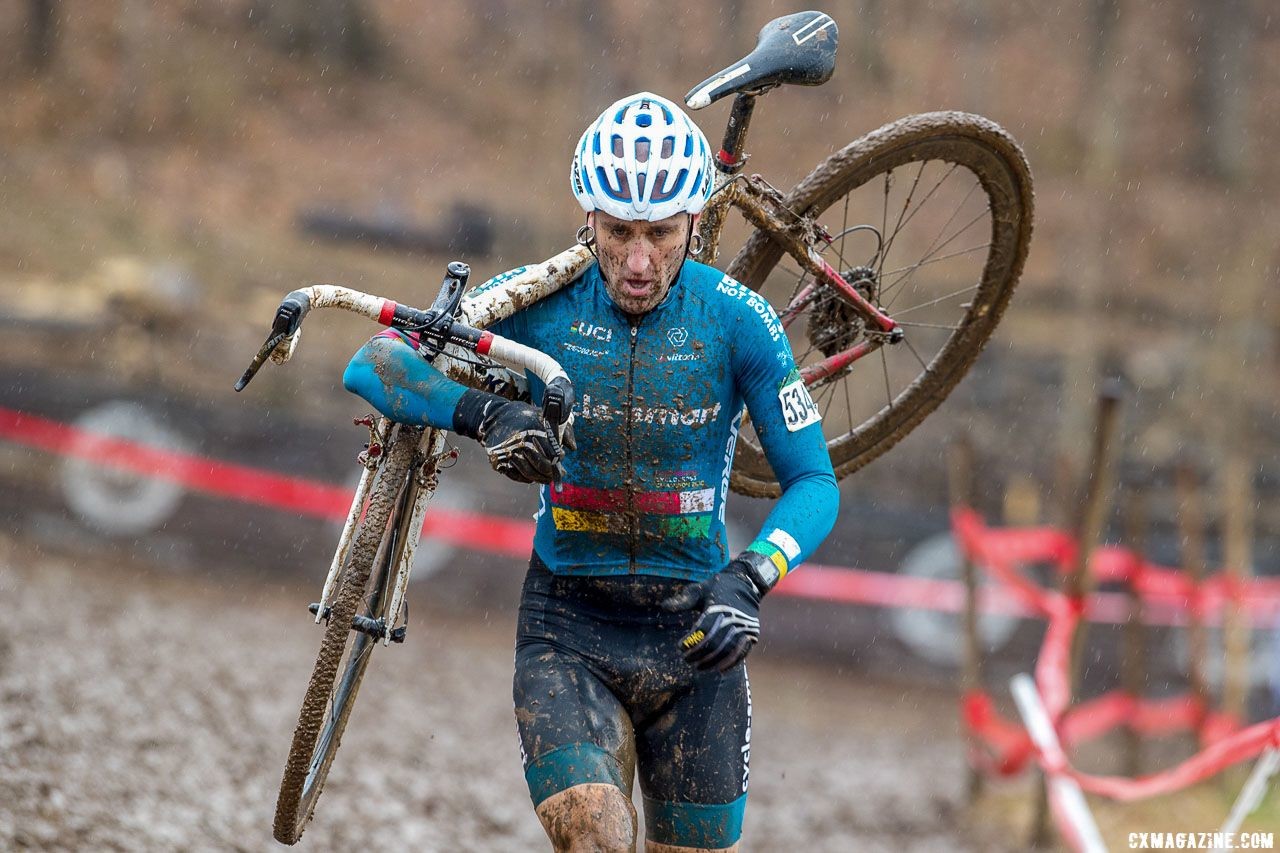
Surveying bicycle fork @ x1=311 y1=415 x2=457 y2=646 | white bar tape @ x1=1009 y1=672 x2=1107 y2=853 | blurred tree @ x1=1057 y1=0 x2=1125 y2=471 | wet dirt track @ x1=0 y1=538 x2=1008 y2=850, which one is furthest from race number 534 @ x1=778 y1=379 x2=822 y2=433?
blurred tree @ x1=1057 y1=0 x2=1125 y2=471

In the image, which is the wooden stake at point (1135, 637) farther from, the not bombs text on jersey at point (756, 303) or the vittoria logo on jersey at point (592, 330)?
the vittoria logo on jersey at point (592, 330)

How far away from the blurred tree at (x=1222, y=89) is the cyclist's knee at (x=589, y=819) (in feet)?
85.3

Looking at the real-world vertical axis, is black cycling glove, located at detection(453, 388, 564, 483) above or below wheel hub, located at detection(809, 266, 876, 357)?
below

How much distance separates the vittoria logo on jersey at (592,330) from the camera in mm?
4391

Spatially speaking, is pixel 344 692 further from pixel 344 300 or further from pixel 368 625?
pixel 344 300

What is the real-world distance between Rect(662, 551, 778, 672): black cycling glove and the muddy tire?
3.11 ft

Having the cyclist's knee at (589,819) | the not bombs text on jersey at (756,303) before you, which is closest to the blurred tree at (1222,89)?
the not bombs text on jersey at (756,303)

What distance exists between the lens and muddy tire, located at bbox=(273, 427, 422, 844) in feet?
13.5

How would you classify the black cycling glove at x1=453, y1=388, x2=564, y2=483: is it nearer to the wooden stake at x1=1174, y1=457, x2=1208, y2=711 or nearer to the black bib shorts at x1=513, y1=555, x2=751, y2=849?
the black bib shorts at x1=513, y1=555, x2=751, y2=849

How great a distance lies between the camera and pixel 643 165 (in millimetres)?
4102

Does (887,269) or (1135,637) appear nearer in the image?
(887,269)

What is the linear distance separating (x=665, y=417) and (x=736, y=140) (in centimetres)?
134

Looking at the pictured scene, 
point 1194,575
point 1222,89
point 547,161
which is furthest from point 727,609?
point 1222,89

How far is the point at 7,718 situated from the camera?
7445 millimetres
